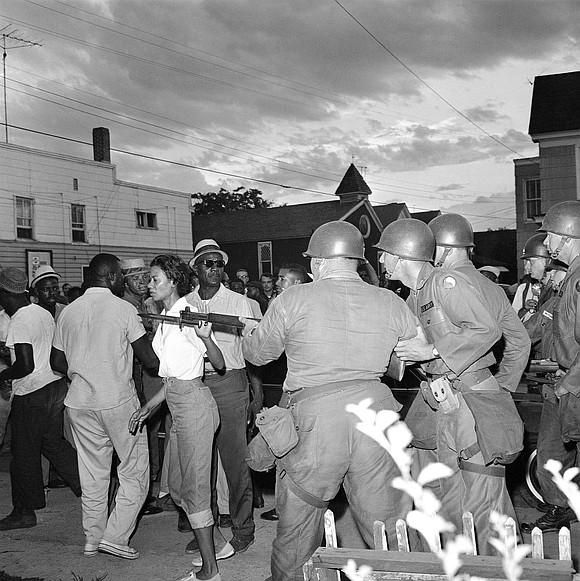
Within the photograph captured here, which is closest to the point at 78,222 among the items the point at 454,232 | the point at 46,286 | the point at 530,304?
the point at 46,286

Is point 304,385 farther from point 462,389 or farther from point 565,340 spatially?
point 565,340

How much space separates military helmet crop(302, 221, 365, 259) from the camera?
14.0ft

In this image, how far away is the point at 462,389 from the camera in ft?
14.5

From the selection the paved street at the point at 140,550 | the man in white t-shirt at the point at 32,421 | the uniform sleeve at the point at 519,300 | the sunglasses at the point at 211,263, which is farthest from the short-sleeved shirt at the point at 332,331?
the uniform sleeve at the point at 519,300

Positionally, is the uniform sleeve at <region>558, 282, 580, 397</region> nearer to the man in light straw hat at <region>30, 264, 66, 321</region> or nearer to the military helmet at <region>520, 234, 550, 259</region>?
the military helmet at <region>520, 234, 550, 259</region>

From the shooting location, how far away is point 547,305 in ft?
21.4

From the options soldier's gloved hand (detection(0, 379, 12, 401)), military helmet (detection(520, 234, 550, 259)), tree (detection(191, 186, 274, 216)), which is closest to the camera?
soldier's gloved hand (detection(0, 379, 12, 401))

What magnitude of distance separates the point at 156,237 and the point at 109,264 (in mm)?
27799

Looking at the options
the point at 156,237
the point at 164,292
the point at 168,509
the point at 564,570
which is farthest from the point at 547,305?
the point at 156,237

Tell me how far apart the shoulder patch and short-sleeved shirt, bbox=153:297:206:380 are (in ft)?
5.53

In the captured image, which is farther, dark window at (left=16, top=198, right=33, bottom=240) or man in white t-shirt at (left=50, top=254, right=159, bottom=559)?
dark window at (left=16, top=198, right=33, bottom=240)

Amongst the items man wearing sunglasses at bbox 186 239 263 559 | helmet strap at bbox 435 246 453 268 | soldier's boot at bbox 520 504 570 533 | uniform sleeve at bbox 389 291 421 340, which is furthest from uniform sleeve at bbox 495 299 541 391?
man wearing sunglasses at bbox 186 239 263 559

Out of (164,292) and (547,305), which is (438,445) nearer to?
(164,292)

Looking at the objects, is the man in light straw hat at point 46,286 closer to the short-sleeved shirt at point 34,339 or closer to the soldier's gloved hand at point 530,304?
the short-sleeved shirt at point 34,339
